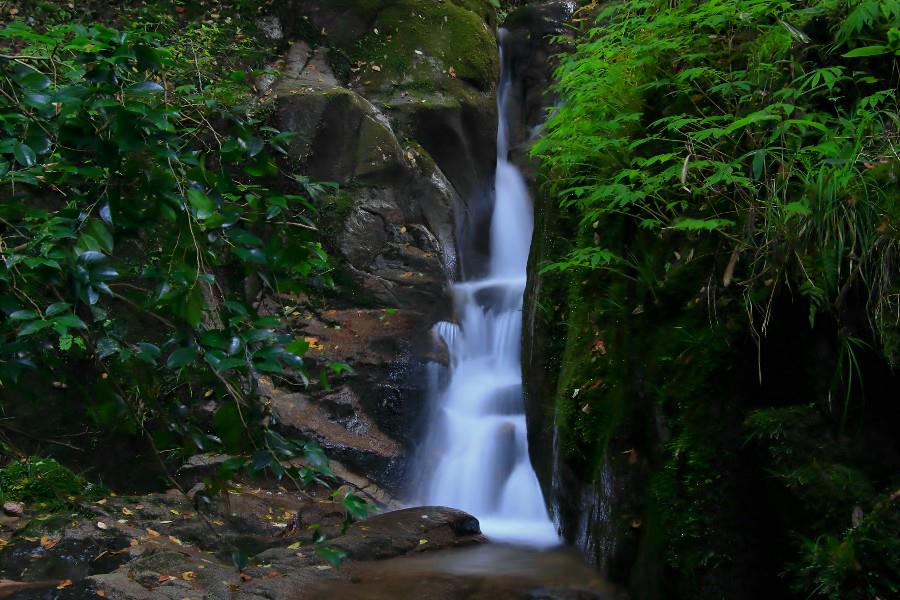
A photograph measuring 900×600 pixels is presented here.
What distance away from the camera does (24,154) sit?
5.03 ft

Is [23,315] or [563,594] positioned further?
[563,594]

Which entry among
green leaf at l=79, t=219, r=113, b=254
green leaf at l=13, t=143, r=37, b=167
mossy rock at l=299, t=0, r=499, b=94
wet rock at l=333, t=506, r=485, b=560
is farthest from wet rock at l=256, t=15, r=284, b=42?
green leaf at l=79, t=219, r=113, b=254

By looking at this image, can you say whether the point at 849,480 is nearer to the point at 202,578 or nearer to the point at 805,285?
the point at 805,285

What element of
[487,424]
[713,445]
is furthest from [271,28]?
[713,445]

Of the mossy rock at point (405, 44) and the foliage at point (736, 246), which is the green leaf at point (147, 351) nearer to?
the foliage at point (736, 246)

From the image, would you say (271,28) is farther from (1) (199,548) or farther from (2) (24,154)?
(2) (24,154)

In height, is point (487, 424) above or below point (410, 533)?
above

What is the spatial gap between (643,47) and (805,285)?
200 centimetres

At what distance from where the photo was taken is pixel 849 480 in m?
3.23

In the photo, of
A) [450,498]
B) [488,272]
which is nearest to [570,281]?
[450,498]

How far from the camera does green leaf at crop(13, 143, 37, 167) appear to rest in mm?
1524

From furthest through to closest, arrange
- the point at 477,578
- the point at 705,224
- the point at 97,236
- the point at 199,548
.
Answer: the point at 199,548
the point at 477,578
the point at 705,224
the point at 97,236

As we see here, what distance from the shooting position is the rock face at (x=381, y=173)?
350 inches

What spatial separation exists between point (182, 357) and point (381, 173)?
32.6 ft
